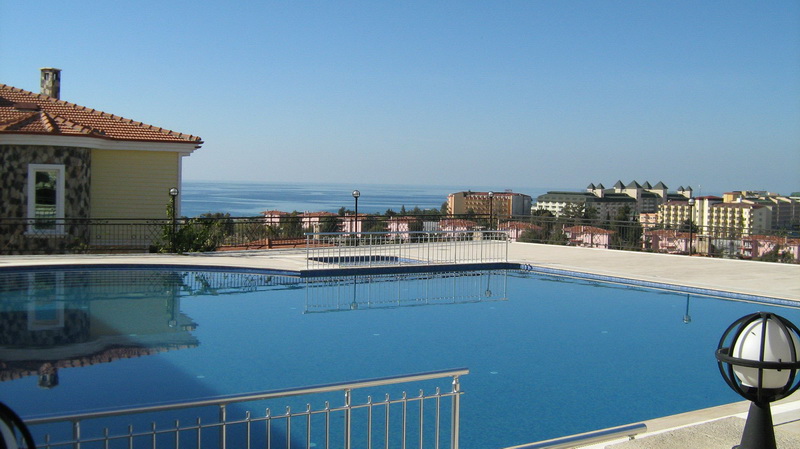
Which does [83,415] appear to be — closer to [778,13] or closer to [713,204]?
[713,204]

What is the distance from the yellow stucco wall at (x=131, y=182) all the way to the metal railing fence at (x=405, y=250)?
417 cm

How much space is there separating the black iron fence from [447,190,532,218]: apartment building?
93 cm

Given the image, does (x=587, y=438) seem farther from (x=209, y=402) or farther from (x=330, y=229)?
(x=330, y=229)

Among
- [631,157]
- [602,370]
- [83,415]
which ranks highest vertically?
[631,157]

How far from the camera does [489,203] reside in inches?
915

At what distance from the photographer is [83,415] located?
3.36 m

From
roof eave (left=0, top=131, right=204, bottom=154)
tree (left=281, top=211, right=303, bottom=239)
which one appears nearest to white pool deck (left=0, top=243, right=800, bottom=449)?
tree (left=281, top=211, right=303, bottom=239)

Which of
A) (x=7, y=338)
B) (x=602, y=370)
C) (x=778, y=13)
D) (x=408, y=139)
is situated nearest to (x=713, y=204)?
(x=778, y=13)

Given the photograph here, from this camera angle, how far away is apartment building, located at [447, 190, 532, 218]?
927 inches

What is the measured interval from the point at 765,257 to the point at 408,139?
110ft

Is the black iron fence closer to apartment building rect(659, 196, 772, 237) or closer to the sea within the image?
apartment building rect(659, 196, 772, 237)

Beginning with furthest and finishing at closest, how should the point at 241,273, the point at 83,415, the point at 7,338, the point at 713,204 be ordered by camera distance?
the point at 713,204, the point at 241,273, the point at 7,338, the point at 83,415

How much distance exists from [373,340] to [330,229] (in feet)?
36.8

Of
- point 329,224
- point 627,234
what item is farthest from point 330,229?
point 627,234
